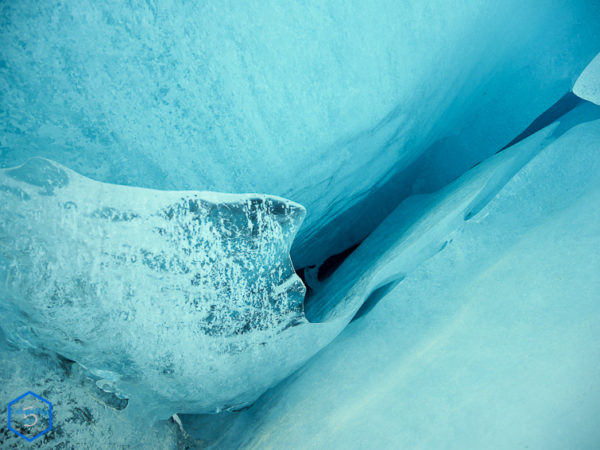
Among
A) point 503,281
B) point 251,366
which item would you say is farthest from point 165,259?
point 503,281

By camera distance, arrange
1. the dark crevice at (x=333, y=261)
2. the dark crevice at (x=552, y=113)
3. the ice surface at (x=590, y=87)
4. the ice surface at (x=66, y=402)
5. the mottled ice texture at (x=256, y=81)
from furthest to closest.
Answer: the dark crevice at (x=333, y=261) < the dark crevice at (x=552, y=113) < the ice surface at (x=590, y=87) < the ice surface at (x=66, y=402) < the mottled ice texture at (x=256, y=81)

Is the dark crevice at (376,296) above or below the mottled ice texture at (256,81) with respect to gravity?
below

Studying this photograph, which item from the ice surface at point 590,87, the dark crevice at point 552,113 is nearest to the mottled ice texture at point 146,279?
the ice surface at point 590,87

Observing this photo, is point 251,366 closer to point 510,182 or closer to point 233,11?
point 233,11

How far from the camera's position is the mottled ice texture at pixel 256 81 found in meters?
0.53

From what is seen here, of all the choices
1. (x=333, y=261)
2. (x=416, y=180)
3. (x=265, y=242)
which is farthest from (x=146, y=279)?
(x=416, y=180)

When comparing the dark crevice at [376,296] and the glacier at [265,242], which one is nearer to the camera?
the glacier at [265,242]

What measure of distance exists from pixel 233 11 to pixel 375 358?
0.79 m

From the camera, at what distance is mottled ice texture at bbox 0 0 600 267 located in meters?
0.53

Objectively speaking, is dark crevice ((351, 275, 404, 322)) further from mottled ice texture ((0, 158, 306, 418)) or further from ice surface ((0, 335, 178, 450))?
ice surface ((0, 335, 178, 450))

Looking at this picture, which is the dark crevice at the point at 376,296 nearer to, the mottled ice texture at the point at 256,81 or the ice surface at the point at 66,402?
the mottled ice texture at the point at 256,81

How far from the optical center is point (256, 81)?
67cm

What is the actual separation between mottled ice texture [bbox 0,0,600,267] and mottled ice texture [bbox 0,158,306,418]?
0.18 feet

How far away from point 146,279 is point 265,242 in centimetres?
23
